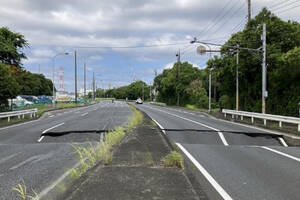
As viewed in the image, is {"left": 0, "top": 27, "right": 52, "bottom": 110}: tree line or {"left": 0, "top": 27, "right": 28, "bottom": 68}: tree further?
{"left": 0, "top": 27, "right": 28, "bottom": 68}: tree

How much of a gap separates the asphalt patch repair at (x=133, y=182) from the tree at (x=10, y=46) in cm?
3225

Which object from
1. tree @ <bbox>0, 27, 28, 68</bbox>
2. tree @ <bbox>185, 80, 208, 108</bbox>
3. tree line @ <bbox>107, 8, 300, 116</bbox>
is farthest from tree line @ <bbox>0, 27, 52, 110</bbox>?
tree @ <bbox>185, 80, 208, 108</bbox>

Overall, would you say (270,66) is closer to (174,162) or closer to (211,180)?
(174,162)

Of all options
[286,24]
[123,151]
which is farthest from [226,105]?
[123,151]

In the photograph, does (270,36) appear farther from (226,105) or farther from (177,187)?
(177,187)

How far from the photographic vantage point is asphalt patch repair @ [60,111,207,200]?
4.74 metres

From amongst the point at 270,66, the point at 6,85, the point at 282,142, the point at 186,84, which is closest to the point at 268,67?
the point at 270,66

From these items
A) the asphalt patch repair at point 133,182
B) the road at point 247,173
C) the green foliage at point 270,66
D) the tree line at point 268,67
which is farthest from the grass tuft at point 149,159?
the green foliage at point 270,66

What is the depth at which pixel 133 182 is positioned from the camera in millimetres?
5426

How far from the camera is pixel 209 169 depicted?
7219mm

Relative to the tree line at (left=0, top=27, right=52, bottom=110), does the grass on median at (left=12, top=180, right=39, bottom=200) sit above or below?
below

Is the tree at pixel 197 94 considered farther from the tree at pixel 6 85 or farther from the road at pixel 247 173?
the road at pixel 247 173

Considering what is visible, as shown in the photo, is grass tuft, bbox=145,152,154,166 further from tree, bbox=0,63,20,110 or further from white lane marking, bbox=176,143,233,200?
tree, bbox=0,63,20,110

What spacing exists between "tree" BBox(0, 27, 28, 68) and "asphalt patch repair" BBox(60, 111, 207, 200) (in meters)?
32.2
